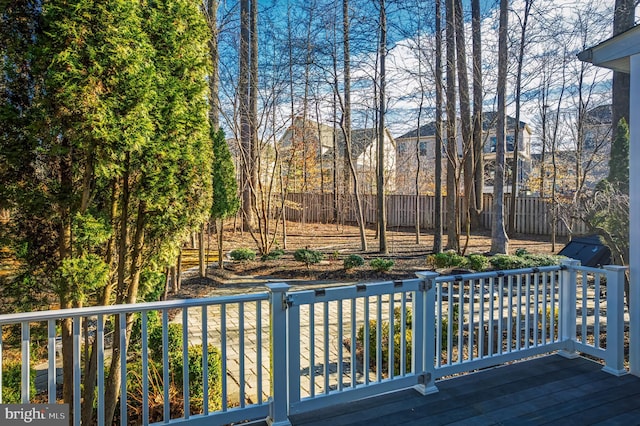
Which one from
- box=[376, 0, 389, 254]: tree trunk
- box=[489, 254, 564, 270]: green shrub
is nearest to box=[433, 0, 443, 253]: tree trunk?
box=[376, 0, 389, 254]: tree trunk

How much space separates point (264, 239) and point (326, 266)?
2178 mm

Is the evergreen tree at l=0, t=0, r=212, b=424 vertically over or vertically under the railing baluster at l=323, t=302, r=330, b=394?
over

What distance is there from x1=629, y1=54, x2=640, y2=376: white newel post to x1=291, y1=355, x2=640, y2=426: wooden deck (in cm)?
31

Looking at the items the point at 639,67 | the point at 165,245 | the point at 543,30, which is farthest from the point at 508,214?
the point at 165,245

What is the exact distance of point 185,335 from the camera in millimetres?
2375

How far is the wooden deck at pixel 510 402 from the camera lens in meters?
2.65

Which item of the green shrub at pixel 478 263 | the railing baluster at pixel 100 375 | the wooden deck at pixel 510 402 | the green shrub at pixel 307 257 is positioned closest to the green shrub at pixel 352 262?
the green shrub at pixel 307 257

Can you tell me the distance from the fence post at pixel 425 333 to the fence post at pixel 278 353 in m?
0.98

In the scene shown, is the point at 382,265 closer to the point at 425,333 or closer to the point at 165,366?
the point at 425,333

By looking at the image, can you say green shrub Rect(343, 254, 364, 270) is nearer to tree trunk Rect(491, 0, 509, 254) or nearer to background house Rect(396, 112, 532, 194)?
tree trunk Rect(491, 0, 509, 254)

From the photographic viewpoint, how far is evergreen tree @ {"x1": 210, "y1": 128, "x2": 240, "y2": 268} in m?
8.45

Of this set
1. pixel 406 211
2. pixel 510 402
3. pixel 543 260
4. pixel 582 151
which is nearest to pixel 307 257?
pixel 543 260

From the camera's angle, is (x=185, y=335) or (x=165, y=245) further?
(x=165, y=245)

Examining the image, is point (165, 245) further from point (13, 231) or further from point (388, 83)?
point (388, 83)
